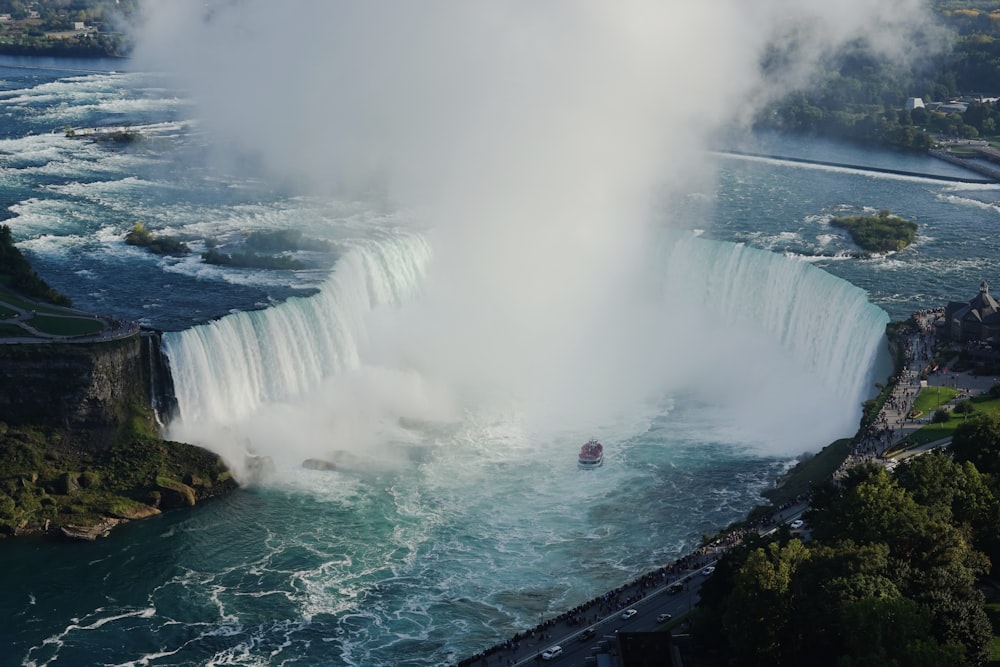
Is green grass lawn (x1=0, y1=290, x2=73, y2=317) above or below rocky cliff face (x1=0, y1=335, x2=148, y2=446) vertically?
above

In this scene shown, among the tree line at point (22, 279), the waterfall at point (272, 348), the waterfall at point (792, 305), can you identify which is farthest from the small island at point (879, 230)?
the tree line at point (22, 279)

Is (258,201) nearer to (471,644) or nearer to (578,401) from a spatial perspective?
(578,401)

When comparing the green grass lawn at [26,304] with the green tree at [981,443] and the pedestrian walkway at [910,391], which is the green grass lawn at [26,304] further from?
the green tree at [981,443]

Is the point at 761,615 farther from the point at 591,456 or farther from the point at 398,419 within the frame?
the point at 398,419

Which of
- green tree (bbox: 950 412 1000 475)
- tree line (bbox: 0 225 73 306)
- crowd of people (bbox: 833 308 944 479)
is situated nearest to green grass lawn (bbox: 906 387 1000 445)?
crowd of people (bbox: 833 308 944 479)

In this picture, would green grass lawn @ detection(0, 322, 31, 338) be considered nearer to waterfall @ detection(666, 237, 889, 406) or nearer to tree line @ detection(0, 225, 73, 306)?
tree line @ detection(0, 225, 73, 306)

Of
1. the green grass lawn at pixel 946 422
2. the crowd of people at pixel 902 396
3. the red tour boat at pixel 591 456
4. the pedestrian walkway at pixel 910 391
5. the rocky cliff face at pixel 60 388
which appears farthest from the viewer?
the red tour boat at pixel 591 456

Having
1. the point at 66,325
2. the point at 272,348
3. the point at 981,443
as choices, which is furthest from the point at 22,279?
the point at 981,443
